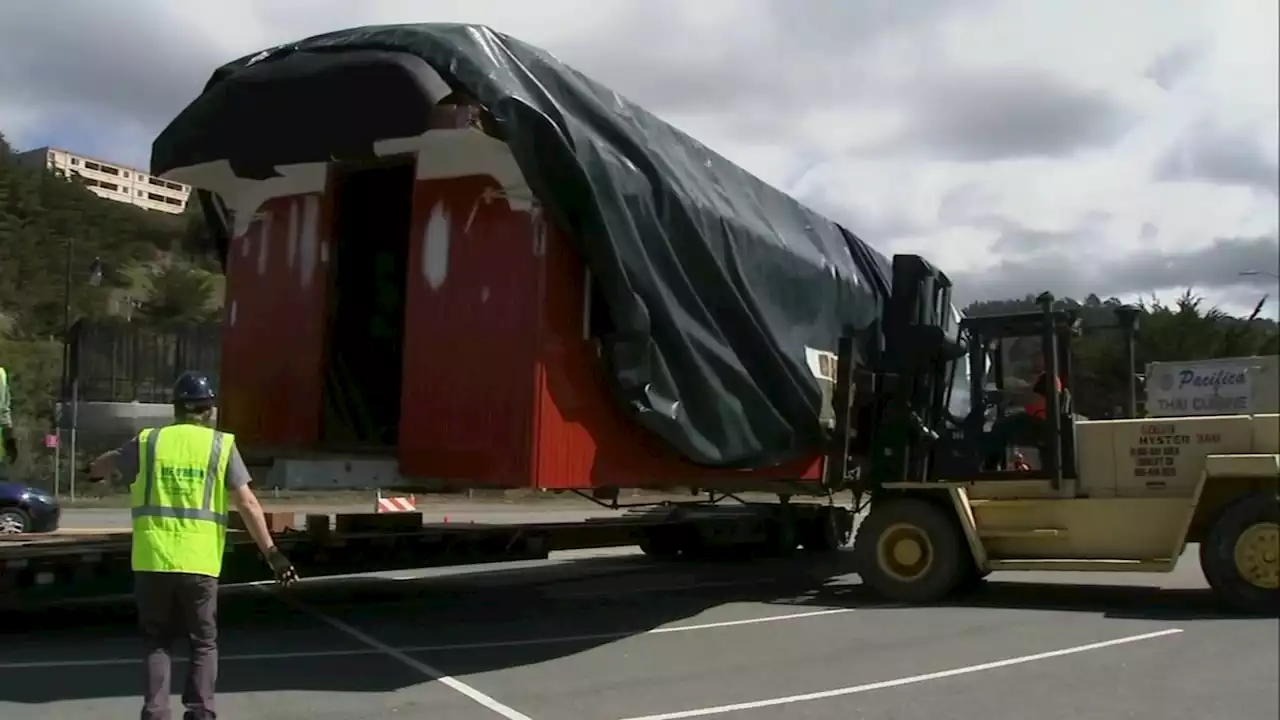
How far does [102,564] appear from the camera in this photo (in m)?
8.06

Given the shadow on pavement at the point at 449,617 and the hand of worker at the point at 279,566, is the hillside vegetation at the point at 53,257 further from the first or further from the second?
the hand of worker at the point at 279,566

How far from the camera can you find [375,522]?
10.0 meters

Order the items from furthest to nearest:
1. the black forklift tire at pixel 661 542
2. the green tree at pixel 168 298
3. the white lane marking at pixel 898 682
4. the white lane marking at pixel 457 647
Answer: the green tree at pixel 168 298, the black forklift tire at pixel 661 542, the white lane marking at pixel 457 647, the white lane marking at pixel 898 682

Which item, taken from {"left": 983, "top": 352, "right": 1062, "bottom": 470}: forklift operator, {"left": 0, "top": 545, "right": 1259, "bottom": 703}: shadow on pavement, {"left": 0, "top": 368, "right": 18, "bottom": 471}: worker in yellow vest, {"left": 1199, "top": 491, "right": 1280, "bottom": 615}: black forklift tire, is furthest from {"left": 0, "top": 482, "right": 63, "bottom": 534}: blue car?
{"left": 1199, "top": 491, "right": 1280, "bottom": 615}: black forklift tire

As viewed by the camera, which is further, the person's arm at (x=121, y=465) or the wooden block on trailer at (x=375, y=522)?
the wooden block on trailer at (x=375, y=522)

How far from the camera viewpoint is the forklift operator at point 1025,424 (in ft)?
33.9

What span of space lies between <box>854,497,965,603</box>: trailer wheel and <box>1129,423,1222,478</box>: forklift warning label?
168 centimetres

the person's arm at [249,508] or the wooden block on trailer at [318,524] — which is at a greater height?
the person's arm at [249,508]

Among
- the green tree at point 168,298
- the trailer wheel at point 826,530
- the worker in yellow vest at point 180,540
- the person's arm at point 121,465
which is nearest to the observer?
the worker in yellow vest at point 180,540

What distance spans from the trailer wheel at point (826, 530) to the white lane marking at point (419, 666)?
7323 mm

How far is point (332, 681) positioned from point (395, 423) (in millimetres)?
2630

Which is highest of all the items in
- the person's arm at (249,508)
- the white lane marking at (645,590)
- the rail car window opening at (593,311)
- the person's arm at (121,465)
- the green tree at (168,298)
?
the green tree at (168,298)

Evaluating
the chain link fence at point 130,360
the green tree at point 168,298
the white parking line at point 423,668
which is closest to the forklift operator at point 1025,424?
the white parking line at point 423,668

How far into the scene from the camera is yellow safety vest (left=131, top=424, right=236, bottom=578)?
17.4 ft
